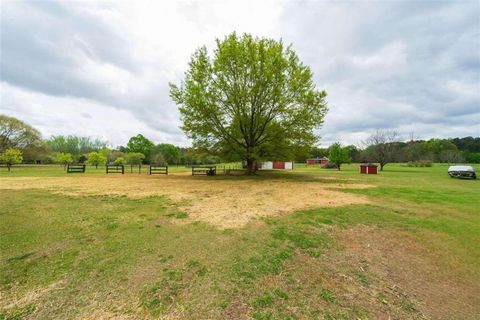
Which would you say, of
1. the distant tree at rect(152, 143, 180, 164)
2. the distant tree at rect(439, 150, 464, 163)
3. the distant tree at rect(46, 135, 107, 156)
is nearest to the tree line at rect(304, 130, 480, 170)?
the distant tree at rect(439, 150, 464, 163)

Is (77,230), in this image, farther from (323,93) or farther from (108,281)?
(323,93)

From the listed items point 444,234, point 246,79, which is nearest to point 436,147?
point 246,79

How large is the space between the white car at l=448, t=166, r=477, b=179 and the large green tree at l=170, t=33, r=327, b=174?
17.7 m

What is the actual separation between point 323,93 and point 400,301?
718 inches

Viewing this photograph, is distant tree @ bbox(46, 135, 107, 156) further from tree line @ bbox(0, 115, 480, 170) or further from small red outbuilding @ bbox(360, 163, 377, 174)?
small red outbuilding @ bbox(360, 163, 377, 174)

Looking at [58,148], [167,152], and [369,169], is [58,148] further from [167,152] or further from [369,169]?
[369,169]

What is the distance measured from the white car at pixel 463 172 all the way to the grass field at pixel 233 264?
2195 cm

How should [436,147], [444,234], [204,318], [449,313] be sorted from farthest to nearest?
[436,147], [444,234], [449,313], [204,318]

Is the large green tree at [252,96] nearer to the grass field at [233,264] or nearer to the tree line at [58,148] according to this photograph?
the tree line at [58,148]

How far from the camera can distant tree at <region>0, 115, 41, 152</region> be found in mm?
44125

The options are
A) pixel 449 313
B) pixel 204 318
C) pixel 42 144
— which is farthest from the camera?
pixel 42 144

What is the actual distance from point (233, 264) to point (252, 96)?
16941mm

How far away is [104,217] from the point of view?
702 cm

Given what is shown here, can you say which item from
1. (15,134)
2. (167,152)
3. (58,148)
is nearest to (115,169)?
(15,134)
